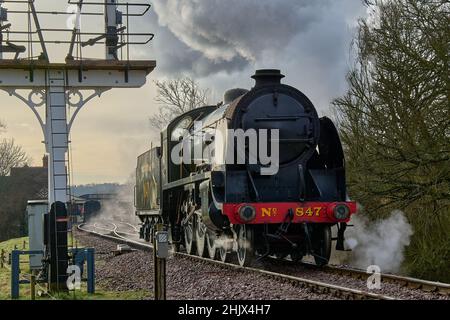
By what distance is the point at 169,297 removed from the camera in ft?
28.2

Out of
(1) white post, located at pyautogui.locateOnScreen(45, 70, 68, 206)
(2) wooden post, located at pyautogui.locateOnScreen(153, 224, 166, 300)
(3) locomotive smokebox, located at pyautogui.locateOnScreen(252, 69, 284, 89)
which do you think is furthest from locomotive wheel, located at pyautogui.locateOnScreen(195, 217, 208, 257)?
(2) wooden post, located at pyautogui.locateOnScreen(153, 224, 166, 300)

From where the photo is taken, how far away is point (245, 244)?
11.0 meters

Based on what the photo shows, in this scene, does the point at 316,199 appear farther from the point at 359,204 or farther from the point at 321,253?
the point at 359,204

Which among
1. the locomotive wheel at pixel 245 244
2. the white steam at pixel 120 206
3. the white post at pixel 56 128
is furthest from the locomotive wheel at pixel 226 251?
the white steam at pixel 120 206

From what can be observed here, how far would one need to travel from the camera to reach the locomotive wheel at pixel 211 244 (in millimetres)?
12789

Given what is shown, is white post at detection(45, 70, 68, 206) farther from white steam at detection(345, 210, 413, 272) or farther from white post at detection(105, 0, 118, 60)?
white steam at detection(345, 210, 413, 272)

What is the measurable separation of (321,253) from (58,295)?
4489 millimetres

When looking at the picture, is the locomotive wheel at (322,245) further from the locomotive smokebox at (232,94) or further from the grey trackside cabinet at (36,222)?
the grey trackside cabinet at (36,222)

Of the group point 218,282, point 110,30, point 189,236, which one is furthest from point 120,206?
point 218,282

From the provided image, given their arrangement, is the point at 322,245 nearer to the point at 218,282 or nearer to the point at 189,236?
the point at 218,282

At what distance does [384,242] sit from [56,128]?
826 cm

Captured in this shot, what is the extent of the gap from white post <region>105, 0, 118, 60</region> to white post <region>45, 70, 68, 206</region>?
3.29ft

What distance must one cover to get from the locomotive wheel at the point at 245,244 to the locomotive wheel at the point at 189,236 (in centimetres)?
282
